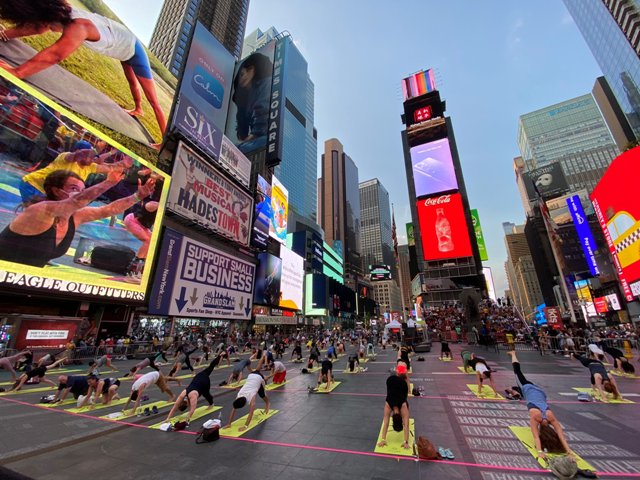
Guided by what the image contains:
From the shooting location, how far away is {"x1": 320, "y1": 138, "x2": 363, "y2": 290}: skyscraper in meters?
156

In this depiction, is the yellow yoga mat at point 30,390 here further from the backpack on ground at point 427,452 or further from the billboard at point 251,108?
the billboard at point 251,108

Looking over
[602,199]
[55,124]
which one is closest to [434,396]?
[55,124]

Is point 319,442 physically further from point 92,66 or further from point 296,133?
point 296,133

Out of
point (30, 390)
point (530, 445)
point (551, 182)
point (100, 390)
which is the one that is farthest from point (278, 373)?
point (551, 182)

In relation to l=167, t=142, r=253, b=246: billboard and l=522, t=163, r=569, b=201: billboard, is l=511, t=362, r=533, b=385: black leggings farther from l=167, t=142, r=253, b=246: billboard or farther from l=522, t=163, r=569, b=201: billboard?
l=522, t=163, r=569, b=201: billboard

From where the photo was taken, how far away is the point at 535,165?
116750mm

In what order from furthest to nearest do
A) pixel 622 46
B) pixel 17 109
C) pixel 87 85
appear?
pixel 622 46, pixel 87 85, pixel 17 109

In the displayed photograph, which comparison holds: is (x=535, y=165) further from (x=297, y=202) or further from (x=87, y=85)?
(x=87, y=85)

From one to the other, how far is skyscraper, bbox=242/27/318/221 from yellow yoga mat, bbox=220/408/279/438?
8904cm

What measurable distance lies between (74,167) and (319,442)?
21190 millimetres

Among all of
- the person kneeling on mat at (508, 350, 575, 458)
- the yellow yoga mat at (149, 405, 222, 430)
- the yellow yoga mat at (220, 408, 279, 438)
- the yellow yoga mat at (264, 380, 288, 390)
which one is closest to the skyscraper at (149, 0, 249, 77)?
the yellow yoga mat at (264, 380, 288, 390)

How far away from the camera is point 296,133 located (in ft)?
344

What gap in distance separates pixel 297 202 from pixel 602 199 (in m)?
85.7

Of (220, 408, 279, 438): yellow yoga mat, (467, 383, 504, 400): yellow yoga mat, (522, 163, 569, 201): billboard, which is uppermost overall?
(522, 163, 569, 201): billboard
